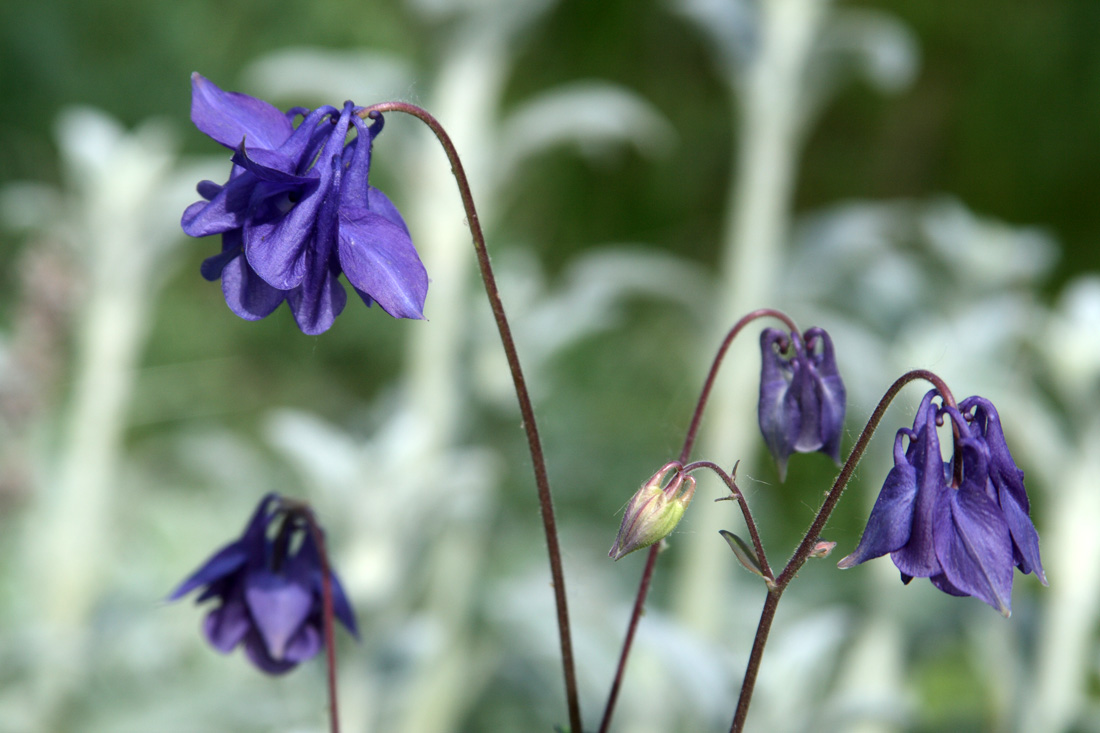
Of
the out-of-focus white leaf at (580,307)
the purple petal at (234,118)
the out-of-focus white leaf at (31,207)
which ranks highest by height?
the out-of-focus white leaf at (31,207)

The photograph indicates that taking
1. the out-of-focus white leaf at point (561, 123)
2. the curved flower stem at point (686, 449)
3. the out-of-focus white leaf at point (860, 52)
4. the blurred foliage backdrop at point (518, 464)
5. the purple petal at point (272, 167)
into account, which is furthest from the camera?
the out-of-focus white leaf at point (561, 123)

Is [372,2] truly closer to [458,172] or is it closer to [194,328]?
[194,328]

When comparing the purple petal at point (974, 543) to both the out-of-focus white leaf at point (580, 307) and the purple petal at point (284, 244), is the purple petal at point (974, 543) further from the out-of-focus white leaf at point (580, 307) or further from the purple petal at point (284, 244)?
the out-of-focus white leaf at point (580, 307)

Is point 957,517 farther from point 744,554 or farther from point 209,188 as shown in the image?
point 209,188

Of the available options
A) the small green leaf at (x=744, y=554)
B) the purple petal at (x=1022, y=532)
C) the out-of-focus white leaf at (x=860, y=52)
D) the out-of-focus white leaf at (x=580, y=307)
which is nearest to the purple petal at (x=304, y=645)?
the small green leaf at (x=744, y=554)

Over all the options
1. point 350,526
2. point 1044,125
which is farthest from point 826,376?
point 1044,125

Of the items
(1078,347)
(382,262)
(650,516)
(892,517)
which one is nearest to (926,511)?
(892,517)

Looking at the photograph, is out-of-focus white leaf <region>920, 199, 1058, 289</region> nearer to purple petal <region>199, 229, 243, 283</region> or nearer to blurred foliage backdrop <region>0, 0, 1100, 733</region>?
blurred foliage backdrop <region>0, 0, 1100, 733</region>
